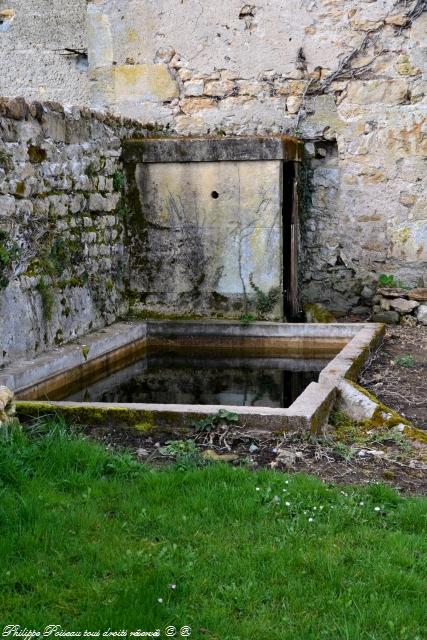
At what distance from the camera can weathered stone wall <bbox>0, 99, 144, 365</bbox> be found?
5.70 metres

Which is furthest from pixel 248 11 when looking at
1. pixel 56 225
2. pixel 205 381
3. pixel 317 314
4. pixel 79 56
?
pixel 205 381

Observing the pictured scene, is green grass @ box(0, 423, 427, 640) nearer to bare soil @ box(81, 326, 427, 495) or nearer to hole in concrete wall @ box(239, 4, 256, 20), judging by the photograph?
bare soil @ box(81, 326, 427, 495)

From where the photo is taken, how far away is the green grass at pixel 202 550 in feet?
9.16

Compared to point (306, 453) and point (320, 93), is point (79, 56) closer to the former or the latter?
point (320, 93)

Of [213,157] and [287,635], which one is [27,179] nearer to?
[213,157]

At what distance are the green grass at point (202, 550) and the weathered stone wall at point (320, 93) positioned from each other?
5.54 m

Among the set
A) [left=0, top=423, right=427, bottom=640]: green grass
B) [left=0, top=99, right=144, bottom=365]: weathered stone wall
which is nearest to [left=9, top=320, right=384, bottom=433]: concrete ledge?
[left=0, top=99, right=144, bottom=365]: weathered stone wall

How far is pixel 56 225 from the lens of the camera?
6410 mm

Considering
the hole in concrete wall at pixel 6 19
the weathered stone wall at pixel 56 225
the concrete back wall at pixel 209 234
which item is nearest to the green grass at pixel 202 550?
the weathered stone wall at pixel 56 225

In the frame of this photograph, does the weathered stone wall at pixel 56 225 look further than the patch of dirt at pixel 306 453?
Yes

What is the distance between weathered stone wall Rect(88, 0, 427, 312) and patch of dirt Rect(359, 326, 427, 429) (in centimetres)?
143

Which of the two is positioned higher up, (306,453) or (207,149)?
(207,149)

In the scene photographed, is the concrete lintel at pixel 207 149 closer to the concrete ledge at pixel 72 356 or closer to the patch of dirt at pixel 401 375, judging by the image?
the concrete ledge at pixel 72 356

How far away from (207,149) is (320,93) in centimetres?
201
